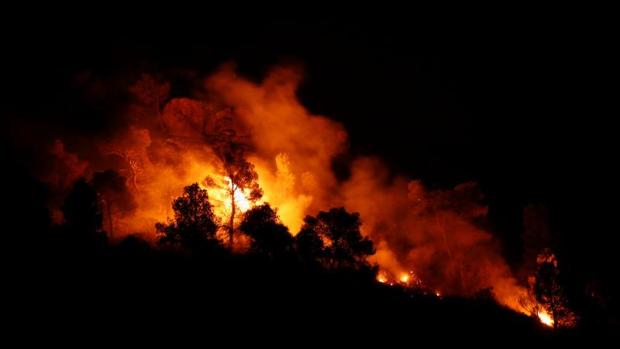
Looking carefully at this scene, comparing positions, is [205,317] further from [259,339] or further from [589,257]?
[589,257]

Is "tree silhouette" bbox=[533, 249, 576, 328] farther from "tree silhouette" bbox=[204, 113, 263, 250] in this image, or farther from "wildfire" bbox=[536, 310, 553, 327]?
"tree silhouette" bbox=[204, 113, 263, 250]

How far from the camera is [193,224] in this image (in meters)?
29.2

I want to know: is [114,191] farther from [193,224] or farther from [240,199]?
[193,224]

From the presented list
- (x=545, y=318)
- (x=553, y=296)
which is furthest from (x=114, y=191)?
(x=545, y=318)

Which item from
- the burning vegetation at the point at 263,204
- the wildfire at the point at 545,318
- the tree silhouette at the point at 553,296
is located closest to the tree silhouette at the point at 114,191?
the burning vegetation at the point at 263,204

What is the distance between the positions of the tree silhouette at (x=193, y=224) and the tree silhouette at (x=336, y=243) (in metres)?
5.79

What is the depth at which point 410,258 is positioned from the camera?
52.4m

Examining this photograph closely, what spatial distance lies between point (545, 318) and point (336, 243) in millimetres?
18887

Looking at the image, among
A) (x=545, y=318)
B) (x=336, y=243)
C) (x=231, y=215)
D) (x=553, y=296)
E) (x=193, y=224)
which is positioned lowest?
(x=545, y=318)

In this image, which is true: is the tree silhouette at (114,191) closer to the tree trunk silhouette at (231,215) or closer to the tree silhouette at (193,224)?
the tree trunk silhouette at (231,215)

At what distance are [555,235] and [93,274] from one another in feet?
151

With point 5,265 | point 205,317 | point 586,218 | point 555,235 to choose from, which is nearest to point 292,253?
point 205,317

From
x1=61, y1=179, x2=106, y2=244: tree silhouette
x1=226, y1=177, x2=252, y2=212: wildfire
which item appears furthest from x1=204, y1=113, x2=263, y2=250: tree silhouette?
x1=61, y1=179, x2=106, y2=244: tree silhouette

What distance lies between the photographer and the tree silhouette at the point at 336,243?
31.1 m
